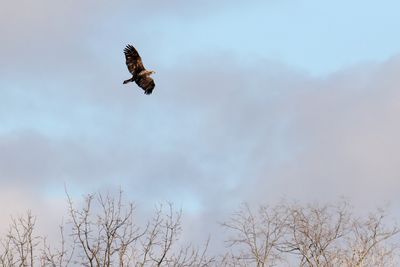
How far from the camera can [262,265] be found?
3127 cm

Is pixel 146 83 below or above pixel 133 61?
below

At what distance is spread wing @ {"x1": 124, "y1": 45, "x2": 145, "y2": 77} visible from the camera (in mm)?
25297

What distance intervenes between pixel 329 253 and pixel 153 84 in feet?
31.8

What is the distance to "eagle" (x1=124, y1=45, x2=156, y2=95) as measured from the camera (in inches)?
987

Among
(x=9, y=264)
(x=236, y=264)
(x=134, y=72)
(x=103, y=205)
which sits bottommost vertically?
(x=9, y=264)

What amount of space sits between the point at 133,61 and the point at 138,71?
0.30 meters

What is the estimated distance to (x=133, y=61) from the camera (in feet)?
83.3

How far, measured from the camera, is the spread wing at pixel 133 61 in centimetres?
2530

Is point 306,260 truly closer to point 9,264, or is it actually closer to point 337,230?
point 337,230

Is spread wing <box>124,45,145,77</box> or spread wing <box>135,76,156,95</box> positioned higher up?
spread wing <box>124,45,145,77</box>

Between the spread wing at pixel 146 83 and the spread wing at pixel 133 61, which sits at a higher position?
the spread wing at pixel 133 61

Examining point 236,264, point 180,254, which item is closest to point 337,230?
point 236,264

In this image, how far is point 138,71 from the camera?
2533 cm

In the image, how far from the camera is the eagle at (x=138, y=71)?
82.3 ft
